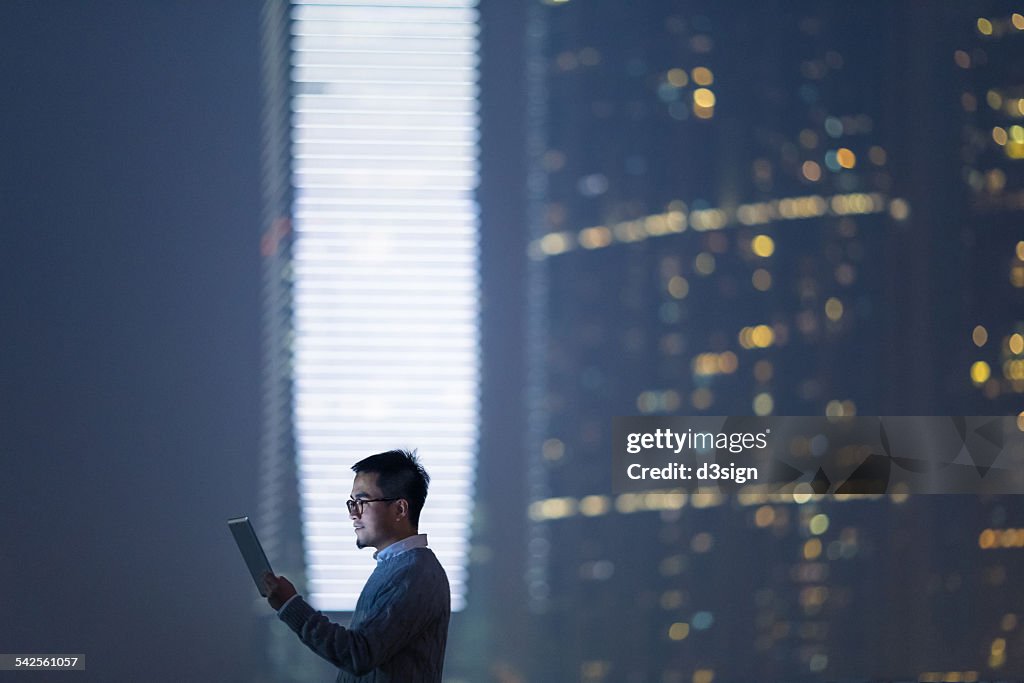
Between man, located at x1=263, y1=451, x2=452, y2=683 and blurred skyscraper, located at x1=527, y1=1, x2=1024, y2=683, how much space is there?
133cm

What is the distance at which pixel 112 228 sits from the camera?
133 inches

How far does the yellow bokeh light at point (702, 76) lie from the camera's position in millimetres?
3447

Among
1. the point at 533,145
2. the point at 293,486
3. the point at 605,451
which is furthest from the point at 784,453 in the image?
the point at 293,486

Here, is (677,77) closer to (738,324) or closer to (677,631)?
(738,324)

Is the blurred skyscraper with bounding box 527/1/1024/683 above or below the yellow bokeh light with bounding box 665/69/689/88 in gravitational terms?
below

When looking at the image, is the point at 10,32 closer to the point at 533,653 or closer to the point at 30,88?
the point at 30,88

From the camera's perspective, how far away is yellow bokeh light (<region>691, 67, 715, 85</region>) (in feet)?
11.3

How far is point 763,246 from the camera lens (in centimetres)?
344

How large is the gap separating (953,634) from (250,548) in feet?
7.75

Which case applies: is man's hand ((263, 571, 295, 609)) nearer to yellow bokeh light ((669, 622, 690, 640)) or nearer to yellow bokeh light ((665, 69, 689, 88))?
yellow bokeh light ((669, 622, 690, 640))

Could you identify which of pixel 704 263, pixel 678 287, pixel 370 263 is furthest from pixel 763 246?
pixel 370 263

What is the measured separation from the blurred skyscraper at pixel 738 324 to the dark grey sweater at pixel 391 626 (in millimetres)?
1363

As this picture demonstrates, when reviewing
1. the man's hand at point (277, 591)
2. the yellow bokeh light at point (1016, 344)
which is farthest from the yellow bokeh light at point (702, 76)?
the man's hand at point (277, 591)

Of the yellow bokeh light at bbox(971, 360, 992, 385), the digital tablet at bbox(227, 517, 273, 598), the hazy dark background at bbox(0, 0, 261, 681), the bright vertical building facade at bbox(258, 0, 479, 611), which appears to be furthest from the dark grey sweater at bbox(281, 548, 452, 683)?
the yellow bokeh light at bbox(971, 360, 992, 385)
